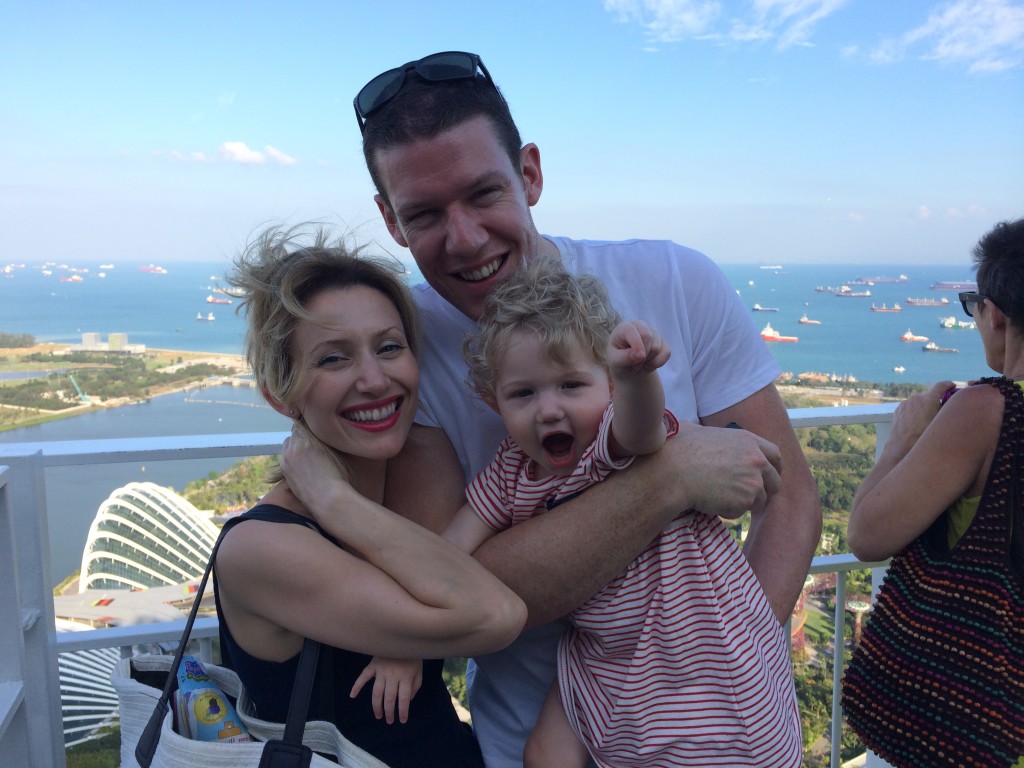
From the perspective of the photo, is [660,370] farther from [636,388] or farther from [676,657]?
[676,657]

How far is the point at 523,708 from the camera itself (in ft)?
5.16

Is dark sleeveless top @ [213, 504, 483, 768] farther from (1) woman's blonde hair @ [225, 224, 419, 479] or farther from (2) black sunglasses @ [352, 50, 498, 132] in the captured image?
(2) black sunglasses @ [352, 50, 498, 132]

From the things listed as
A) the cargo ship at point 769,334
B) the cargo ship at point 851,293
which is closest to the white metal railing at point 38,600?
the cargo ship at point 769,334

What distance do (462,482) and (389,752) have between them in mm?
535

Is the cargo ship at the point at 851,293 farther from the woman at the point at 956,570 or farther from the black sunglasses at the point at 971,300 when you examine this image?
the woman at the point at 956,570

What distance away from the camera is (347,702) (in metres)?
1.28

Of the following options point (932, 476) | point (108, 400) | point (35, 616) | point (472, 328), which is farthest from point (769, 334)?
point (108, 400)

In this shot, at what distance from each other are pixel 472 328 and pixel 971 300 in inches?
51.6

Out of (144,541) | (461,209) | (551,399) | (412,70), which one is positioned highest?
(412,70)

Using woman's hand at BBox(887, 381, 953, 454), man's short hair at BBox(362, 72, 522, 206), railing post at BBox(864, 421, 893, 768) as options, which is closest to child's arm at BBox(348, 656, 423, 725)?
man's short hair at BBox(362, 72, 522, 206)

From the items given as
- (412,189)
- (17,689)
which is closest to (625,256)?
(412,189)

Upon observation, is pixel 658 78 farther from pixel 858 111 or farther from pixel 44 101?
pixel 44 101

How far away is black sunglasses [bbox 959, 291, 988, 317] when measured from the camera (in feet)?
6.25

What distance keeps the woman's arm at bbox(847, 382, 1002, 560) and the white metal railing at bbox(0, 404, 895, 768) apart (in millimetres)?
1590
